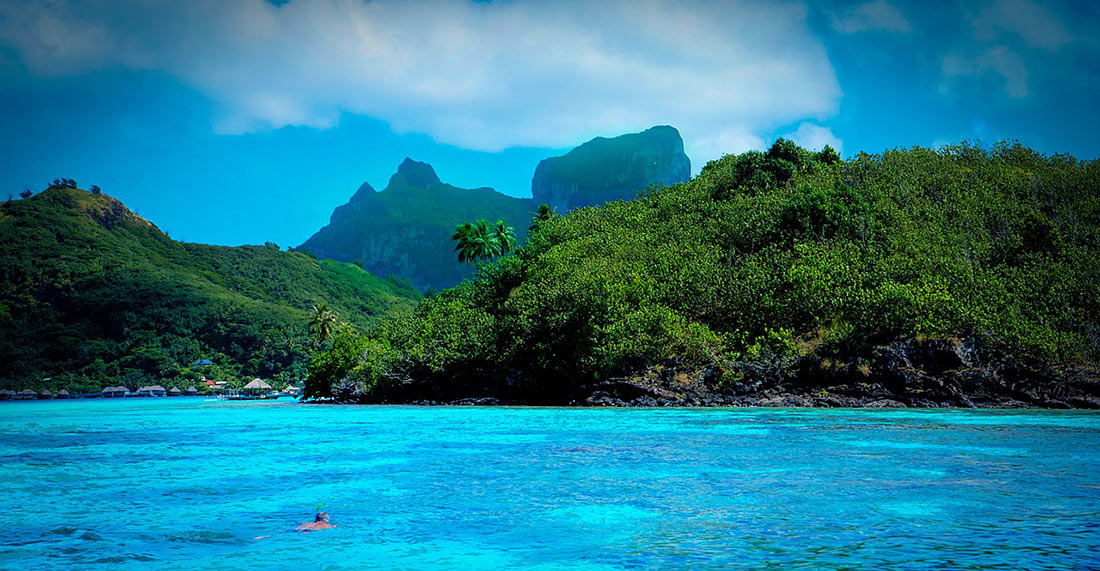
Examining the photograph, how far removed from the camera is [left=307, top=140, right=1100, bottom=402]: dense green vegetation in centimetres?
3594

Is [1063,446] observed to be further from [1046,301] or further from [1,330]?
[1,330]

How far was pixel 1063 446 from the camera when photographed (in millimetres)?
15844

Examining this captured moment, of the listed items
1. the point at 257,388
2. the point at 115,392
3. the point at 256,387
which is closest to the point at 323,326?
the point at 256,387

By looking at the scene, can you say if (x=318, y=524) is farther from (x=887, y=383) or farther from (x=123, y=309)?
(x=123, y=309)

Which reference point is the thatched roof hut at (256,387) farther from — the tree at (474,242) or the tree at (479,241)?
the tree at (474,242)

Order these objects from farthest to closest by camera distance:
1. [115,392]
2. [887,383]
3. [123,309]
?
[123,309] < [115,392] < [887,383]

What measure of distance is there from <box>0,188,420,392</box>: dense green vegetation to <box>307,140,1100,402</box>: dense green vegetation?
4416 cm

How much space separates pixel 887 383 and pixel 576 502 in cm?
3006

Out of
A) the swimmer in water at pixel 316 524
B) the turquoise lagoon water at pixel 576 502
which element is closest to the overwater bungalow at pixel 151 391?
the turquoise lagoon water at pixel 576 502

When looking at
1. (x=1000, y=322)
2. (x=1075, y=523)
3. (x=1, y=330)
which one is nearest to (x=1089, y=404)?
(x=1000, y=322)

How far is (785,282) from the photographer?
41500 mm

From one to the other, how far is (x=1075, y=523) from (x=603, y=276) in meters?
36.8

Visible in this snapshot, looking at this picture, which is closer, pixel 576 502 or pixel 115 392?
pixel 576 502

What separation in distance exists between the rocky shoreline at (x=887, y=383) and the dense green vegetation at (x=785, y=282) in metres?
0.59
